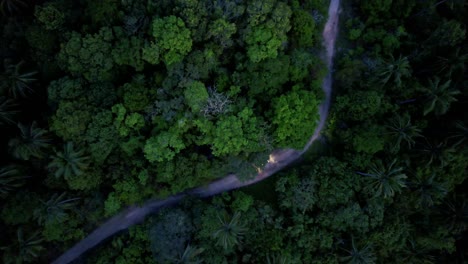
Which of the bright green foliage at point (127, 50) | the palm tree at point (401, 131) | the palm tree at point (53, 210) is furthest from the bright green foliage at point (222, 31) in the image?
the palm tree at point (53, 210)

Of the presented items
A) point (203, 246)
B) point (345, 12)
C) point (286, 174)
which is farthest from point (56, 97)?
point (345, 12)

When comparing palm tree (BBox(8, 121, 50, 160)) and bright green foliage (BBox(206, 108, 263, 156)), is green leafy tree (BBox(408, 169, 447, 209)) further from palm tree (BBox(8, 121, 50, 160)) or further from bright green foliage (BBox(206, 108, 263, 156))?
palm tree (BBox(8, 121, 50, 160))

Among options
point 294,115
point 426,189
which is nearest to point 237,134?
point 294,115

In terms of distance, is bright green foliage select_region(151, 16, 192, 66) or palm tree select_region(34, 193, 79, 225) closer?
bright green foliage select_region(151, 16, 192, 66)

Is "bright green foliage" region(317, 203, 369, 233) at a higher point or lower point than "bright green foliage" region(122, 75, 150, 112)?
lower

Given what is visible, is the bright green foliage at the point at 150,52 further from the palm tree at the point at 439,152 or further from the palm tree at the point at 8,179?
the palm tree at the point at 439,152

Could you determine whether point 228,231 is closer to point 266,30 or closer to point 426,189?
point 266,30

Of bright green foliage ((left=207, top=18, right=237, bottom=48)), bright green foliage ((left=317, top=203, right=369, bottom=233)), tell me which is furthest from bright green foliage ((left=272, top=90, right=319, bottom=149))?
bright green foliage ((left=317, top=203, right=369, bottom=233))

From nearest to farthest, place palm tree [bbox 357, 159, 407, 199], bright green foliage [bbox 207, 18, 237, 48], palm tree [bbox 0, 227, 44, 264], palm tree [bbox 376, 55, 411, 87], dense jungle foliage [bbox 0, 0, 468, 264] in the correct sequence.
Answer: bright green foliage [bbox 207, 18, 237, 48], palm tree [bbox 0, 227, 44, 264], dense jungle foliage [bbox 0, 0, 468, 264], palm tree [bbox 357, 159, 407, 199], palm tree [bbox 376, 55, 411, 87]
